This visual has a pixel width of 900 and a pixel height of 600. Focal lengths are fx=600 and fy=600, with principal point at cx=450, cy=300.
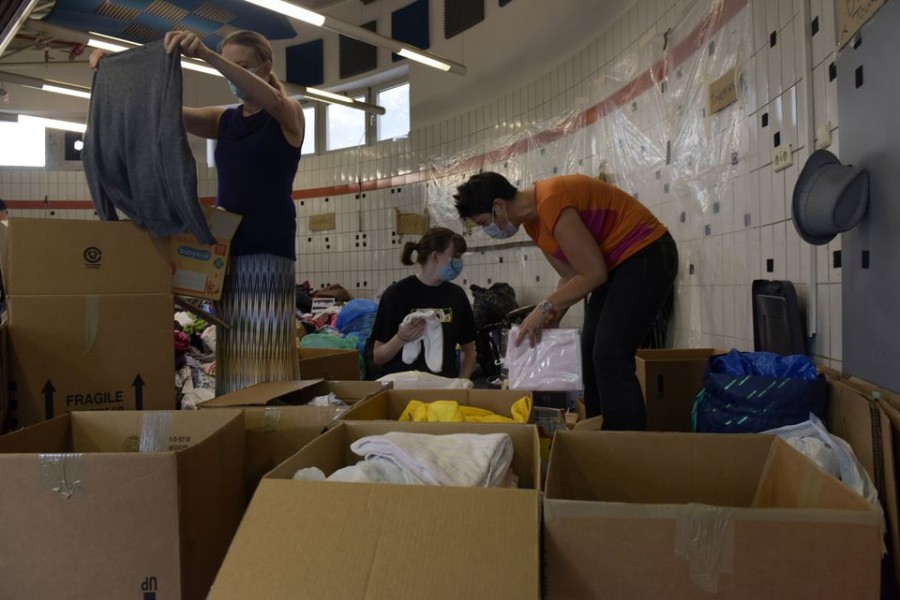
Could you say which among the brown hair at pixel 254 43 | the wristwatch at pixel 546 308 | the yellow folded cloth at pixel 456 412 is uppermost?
the brown hair at pixel 254 43

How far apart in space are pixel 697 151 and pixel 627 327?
149cm

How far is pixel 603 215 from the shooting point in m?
1.96

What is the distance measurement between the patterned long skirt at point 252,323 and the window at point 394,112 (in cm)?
529

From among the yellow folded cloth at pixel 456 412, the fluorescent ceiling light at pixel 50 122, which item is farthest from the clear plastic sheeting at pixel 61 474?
the fluorescent ceiling light at pixel 50 122

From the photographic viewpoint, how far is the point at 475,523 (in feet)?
2.52

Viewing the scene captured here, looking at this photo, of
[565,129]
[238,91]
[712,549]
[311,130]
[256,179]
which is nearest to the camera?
[712,549]

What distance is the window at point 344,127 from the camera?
7223 millimetres

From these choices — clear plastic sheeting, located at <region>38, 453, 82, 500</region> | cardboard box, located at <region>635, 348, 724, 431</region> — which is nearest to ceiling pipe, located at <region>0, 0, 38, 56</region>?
clear plastic sheeting, located at <region>38, 453, 82, 500</region>

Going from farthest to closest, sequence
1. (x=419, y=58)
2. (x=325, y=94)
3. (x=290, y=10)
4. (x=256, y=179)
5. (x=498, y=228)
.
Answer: (x=325, y=94)
(x=419, y=58)
(x=290, y=10)
(x=498, y=228)
(x=256, y=179)

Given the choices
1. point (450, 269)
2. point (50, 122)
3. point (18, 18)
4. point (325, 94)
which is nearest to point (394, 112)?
point (325, 94)

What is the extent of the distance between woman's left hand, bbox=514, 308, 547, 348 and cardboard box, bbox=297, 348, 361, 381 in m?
0.83

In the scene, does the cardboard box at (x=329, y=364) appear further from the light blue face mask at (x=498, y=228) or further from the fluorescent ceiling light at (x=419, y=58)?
the fluorescent ceiling light at (x=419, y=58)

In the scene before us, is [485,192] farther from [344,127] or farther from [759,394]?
[344,127]

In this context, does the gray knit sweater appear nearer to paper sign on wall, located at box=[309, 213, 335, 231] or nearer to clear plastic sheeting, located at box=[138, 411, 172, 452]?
clear plastic sheeting, located at box=[138, 411, 172, 452]
